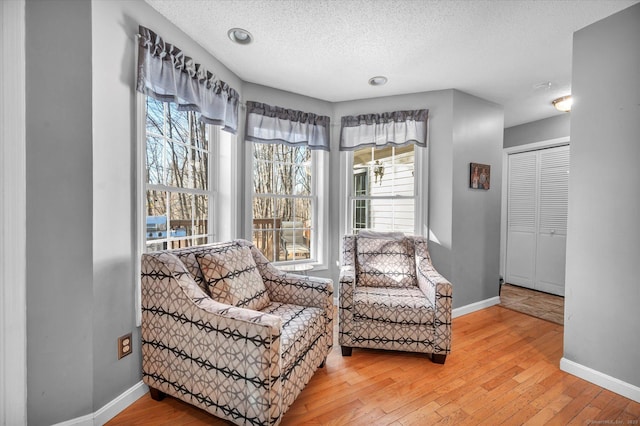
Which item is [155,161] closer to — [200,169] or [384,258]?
[200,169]

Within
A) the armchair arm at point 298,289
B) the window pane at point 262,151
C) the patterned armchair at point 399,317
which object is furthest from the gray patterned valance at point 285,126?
the patterned armchair at point 399,317

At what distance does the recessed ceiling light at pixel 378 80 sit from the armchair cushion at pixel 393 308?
2.01 m

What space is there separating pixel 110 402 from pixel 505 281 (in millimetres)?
4766

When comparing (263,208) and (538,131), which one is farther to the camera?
(538,131)

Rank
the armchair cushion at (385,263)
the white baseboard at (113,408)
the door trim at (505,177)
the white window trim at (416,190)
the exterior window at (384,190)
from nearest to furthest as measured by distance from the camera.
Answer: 1. the white baseboard at (113,408)
2. the armchair cushion at (385,263)
3. the white window trim at (416,190)
4. the exterior window at (384,190)
5. the door trim at (505,177)

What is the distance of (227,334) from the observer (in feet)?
4.30

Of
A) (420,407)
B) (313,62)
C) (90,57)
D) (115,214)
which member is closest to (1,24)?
(90,57)

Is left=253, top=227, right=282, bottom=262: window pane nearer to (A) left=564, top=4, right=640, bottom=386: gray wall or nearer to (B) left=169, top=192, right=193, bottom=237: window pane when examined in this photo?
(B) left=169, top=192, right=193, bottom=237: window pane

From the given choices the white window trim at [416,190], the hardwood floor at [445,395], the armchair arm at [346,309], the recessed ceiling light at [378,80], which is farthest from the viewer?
the white window trim at [416,190]

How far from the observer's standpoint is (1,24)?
121cm

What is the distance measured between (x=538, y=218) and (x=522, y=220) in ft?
0.66

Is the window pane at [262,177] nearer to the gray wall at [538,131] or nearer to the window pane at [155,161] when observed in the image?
the window pane at [155,161]

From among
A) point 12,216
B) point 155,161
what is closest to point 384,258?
point 155,161

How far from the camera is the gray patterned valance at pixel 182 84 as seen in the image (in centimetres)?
164
